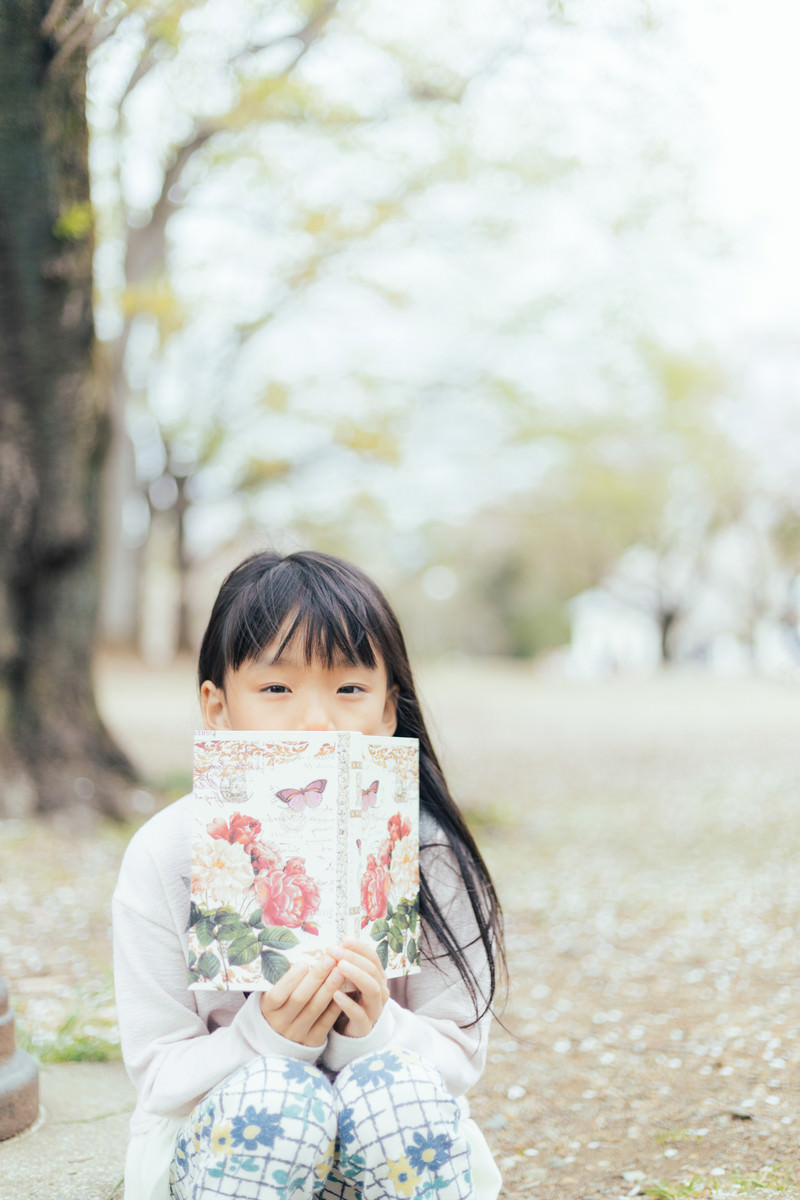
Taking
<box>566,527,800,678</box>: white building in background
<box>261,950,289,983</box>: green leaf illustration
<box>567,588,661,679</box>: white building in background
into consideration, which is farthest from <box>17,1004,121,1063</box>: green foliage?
<box>567,588,661,679</box>: white building in background

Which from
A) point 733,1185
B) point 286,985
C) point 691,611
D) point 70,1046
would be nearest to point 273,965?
point 286,985

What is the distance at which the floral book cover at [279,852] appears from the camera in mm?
1594

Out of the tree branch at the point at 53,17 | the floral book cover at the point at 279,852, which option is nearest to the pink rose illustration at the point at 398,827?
the floral book cover at the point at 279,852

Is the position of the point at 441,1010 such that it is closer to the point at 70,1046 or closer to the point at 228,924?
the point at 228,924

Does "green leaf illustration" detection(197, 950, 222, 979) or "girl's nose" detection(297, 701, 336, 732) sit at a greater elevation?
"girl's nose" detection(297, 701, 336, 732)

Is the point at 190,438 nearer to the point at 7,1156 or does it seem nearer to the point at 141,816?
the point at 141,816

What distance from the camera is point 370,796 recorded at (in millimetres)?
1652

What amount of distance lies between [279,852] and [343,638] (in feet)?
1.23

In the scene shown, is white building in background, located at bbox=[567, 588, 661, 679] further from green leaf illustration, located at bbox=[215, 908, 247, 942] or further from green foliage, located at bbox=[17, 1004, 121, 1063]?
green leaf illustration, located at bbox=[215, 908, 247, 942]

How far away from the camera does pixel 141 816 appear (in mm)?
5801

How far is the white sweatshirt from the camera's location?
166 centimetres

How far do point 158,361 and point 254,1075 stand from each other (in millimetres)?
15759

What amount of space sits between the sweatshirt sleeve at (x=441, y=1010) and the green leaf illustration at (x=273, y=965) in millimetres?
169

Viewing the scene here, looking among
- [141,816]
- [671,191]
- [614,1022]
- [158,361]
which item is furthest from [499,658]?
[614,1022]
